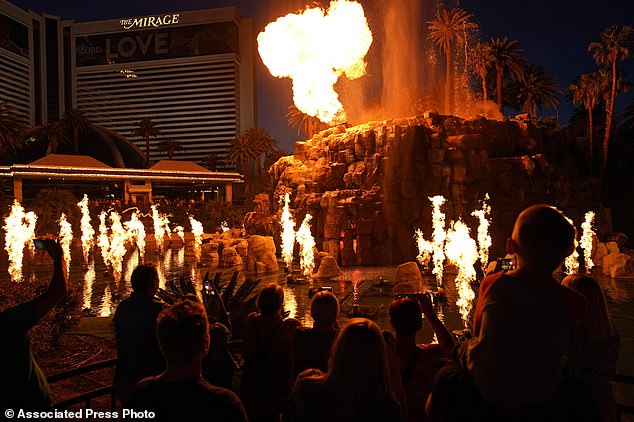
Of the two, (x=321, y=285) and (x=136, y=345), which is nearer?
(x=136, y=345)

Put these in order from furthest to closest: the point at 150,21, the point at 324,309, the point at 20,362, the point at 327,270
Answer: the point at 150,21, the point at 327,270, the point at 324,309, the point at 20,362

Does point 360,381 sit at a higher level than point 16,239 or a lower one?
higher

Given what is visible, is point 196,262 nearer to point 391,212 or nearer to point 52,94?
point 391,212

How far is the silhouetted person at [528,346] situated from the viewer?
6.71ft

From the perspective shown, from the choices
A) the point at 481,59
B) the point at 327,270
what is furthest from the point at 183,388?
the point at 481,59

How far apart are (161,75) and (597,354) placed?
146 meters

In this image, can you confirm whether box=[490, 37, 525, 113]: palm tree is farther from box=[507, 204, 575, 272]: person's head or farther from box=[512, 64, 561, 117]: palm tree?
box=[507, 204, 575, 272]: person's head

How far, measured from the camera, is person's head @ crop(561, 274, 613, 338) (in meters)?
→ 3.04

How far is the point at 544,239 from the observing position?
86.3 inches

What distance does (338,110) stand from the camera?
4862 cm

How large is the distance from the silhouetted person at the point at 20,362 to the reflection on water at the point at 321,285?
8490 mm

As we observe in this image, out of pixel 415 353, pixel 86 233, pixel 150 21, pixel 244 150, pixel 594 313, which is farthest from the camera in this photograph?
pixel 150 21

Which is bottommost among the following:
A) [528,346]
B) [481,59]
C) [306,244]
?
[306,244]

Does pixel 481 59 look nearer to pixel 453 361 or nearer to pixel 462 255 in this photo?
pixel 462 255
